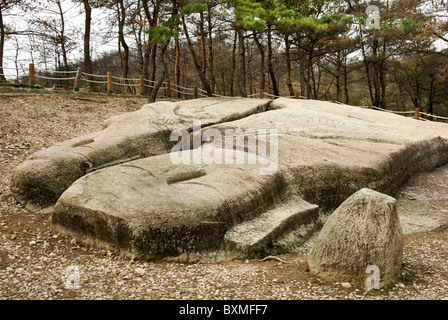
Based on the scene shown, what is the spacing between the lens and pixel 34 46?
69.8 ft

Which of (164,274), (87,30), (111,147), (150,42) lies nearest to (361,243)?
(164,274)

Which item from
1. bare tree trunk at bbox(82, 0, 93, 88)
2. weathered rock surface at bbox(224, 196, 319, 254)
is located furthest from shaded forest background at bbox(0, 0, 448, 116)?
weathered rock surface at bbox(224, 196, 319, 254)

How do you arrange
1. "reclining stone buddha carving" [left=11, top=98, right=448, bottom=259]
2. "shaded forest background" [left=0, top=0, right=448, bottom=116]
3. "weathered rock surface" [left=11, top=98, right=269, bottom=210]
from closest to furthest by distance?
"reclining stone buddha carving" [left=11, top=98, right=448, bottom=259] < "weathered rock surface" [left=11, top=98, right=269, bottom=210] < "shaded forest background" [left=0, top=0, right=448, bottom=116]

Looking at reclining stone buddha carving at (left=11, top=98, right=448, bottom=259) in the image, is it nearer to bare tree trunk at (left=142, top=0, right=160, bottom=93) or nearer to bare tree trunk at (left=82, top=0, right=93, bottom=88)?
bare tree trunk at (left=142, top=0, right=160, bottom=93)

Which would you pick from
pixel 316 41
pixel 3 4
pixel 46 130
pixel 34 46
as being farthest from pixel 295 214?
pixel 34 46

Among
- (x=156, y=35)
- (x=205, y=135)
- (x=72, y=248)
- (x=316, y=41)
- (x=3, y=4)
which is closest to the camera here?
(x=72, y=248)

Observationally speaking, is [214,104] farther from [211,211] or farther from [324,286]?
[324,286]

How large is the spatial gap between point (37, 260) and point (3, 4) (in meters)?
14.8

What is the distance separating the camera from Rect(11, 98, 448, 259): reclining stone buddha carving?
13.7ft

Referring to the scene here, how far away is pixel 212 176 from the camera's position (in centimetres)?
495

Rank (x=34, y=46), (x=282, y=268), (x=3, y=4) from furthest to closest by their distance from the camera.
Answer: (x=34, y=46), (x=3, y=4), (x=282, y=268)

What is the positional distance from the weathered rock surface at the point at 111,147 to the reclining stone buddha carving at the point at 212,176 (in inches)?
0.7

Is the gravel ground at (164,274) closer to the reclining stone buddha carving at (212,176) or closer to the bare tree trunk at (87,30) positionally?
the reclining stone buddha carving at (212,176)

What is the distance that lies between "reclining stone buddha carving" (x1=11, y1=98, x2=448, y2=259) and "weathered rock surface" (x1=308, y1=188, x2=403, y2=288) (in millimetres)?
882
